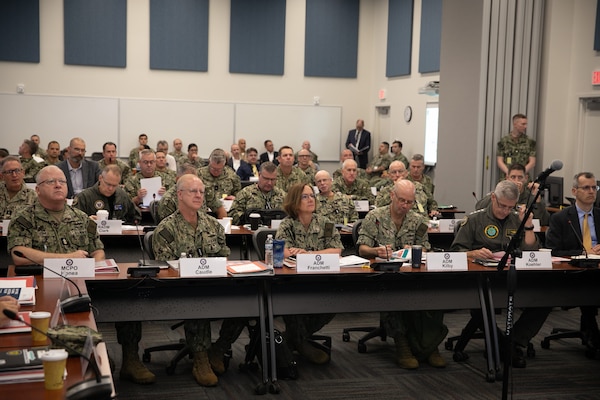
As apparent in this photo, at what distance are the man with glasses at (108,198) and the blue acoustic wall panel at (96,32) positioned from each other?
10.2 meters

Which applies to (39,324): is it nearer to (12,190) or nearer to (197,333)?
(197,333)

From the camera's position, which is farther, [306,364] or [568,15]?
[568,15]

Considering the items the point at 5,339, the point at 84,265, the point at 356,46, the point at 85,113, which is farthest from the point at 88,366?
the point at 356,46

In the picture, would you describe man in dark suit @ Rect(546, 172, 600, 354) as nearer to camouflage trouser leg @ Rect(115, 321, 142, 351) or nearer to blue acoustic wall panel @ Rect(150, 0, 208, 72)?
camouflage trouser leg @ Rect(115, 321, 142, 351)

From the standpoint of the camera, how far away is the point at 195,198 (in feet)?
16.4

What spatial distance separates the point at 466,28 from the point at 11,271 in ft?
24.3

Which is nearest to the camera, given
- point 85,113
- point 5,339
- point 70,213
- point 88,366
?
point 88,366

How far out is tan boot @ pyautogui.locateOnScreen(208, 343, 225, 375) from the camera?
513 centimetres

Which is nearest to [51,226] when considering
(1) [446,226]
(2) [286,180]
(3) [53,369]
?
(3) [53,369]

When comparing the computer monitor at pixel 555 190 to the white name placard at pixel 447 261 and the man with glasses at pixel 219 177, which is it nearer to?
the man with glasses at pixel 219 177

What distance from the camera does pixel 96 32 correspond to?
1638 cm

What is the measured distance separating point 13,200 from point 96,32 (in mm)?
10482

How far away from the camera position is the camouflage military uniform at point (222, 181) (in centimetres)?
898

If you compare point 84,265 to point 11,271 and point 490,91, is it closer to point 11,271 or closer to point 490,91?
point 11,271
